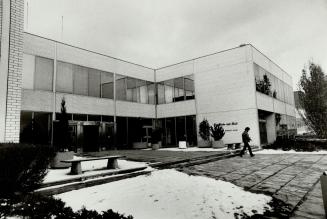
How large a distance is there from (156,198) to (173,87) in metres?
21.3

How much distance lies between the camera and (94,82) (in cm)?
2164

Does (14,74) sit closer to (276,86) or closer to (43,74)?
(43,74)

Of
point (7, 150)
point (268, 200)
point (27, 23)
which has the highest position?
point (27, 23)

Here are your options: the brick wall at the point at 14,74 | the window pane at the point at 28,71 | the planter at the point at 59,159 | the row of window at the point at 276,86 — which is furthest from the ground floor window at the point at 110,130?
the brick wall at the point at 14,74

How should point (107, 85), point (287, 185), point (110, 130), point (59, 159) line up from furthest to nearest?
point (107, 85) < point (110, 130) < point (59, 159) < point (287, 185)

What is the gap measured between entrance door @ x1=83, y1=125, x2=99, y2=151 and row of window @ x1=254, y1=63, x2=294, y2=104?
1470 cm

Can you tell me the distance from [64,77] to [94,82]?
9.34 ft

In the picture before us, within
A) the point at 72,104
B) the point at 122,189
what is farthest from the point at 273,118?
the point at 122,189

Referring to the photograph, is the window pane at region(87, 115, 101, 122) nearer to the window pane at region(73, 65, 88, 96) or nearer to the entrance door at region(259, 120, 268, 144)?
the window pane at region(73, 65, 88, 96)

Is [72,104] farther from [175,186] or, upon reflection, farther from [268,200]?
[268,200]

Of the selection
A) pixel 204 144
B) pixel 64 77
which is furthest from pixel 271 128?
pixel 64 77

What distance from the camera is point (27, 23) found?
18.5 meters

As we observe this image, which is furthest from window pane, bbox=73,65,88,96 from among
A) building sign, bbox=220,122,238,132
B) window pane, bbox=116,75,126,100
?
building sign, bbox=220,122,238,132

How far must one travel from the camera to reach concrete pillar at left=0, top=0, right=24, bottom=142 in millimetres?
7234
